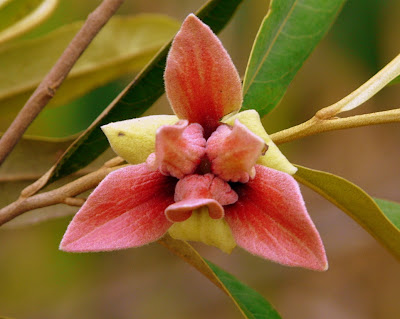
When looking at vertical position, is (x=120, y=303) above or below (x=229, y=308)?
above

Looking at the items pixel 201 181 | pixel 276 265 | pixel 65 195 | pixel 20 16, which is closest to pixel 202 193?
pixel 201 181

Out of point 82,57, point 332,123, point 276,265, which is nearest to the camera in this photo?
point 332,123

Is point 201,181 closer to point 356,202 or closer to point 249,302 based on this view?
point 356,202

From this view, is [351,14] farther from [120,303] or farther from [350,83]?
[120,303]

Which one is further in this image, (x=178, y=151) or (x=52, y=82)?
(x=52, y=82)

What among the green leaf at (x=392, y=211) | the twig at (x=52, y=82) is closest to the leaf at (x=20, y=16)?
the twig at (x=52, y=82)

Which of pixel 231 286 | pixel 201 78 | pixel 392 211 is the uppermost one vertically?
pixel 201 78

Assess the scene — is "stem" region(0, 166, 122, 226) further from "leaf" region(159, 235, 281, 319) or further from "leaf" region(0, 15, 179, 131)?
"leaf" region(0, 15, 179, 131)

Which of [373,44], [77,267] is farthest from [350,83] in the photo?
[77,267]
